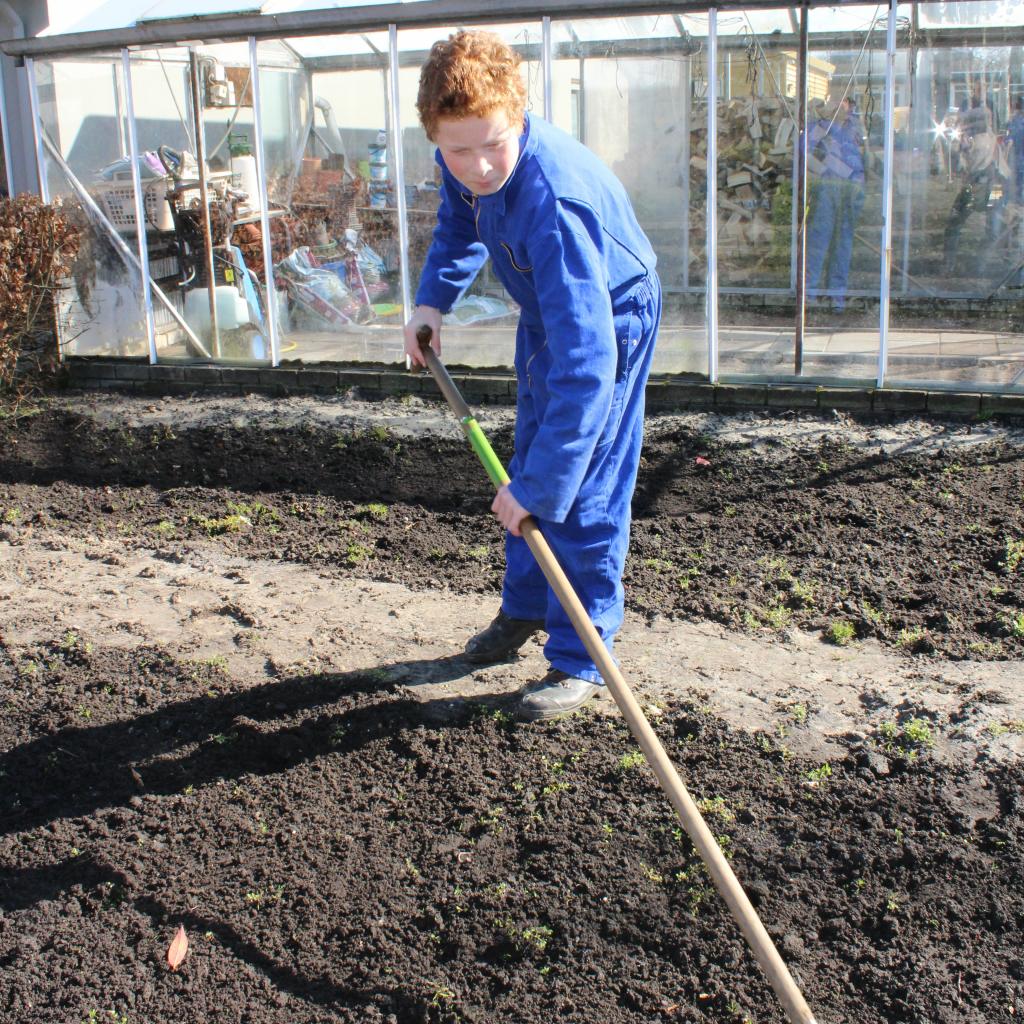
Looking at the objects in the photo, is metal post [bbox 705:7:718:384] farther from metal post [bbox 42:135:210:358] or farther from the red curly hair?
the red curly hair

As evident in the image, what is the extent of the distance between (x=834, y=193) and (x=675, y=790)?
20.8ft

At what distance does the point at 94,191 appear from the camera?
8.75 meters

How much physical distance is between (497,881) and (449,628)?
1636 millimetres

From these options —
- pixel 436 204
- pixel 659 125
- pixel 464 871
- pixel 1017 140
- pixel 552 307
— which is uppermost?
pixel 659 125

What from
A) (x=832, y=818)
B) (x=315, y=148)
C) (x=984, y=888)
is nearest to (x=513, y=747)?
(x=832, y=818)

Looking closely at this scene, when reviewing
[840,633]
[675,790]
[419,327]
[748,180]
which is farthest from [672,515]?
[748,180]

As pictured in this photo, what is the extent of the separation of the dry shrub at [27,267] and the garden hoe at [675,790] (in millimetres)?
5848

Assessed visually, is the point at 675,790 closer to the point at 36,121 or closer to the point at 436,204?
the point at 436,204

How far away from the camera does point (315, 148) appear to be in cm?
829

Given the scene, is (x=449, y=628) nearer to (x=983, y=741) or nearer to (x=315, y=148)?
(x=983, y=741)

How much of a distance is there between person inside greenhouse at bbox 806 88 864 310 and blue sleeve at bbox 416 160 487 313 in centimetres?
467

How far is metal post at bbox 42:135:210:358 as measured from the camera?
869cm

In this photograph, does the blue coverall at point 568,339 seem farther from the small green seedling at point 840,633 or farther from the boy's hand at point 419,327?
the small green seedling at point 840,633

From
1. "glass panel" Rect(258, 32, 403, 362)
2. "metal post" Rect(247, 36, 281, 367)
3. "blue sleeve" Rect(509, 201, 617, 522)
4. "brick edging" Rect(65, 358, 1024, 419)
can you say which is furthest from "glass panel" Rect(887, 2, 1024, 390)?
"blue sleeve" Rect(509, 201, 617, 522)
